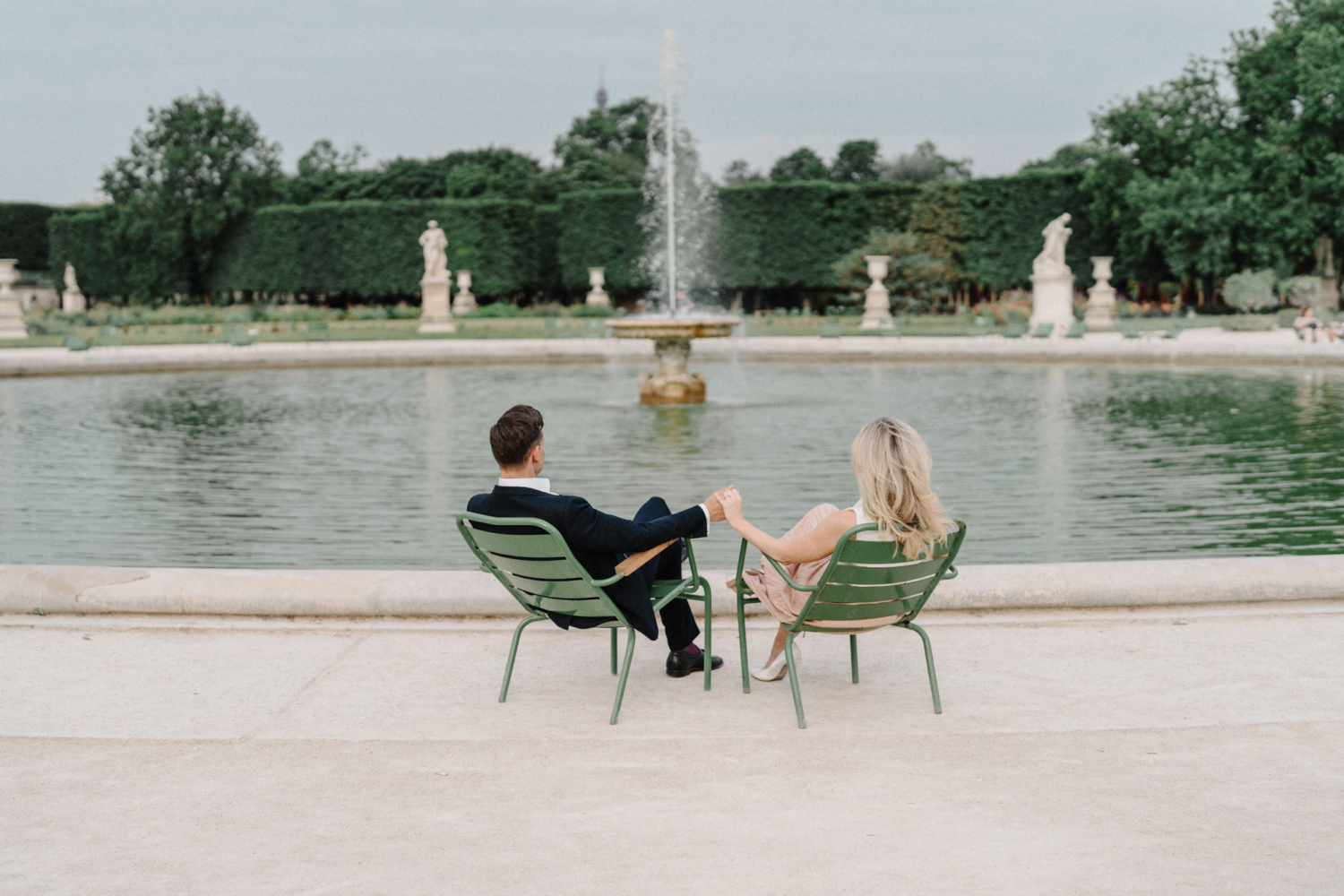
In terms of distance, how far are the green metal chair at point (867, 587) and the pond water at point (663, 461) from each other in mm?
3019

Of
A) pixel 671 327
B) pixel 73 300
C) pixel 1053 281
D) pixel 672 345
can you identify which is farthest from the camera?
pixel 73 300

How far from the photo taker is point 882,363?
68.2 ft

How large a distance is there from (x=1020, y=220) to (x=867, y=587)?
3398 cm

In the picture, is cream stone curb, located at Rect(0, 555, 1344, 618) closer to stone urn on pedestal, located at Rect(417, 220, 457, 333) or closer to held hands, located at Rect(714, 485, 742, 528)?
held hands, located at Rect(714, 485, 742, 528)

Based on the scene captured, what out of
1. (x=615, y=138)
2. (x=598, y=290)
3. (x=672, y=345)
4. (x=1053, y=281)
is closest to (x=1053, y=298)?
(x=1053, y=281)

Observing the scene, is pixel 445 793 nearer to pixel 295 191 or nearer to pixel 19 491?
pixel 19 491

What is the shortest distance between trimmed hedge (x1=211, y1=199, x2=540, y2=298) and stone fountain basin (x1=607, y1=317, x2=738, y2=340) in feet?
82.6

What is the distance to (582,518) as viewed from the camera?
3.93 m

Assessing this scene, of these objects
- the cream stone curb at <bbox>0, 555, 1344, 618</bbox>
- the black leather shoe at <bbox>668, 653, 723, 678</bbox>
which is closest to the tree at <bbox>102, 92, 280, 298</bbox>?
the cream stone curb at <bbox>0, 555, 1344, 618</bbox>

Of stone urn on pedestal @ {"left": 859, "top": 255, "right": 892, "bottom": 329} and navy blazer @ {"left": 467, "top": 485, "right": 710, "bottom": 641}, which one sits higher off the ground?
stone urn on pedestal @ {"left": 859, "top": 255, "right": 892, "bottom": 329}

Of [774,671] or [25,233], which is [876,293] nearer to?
[774,671]

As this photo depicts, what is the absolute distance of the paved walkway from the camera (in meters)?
2.87

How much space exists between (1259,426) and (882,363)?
9.08 meters

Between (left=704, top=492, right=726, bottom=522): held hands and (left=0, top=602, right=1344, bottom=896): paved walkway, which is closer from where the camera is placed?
(left=0, top=602, right=1344, bottom=896): paved walkway
